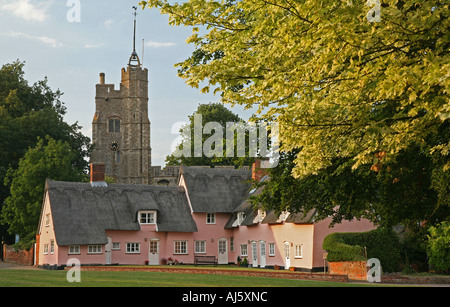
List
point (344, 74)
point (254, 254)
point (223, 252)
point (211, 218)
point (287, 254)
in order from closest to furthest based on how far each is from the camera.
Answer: point (344, 74) → point (287, 254) → point (254, 254) → point (223, 252) → point (211, 218)

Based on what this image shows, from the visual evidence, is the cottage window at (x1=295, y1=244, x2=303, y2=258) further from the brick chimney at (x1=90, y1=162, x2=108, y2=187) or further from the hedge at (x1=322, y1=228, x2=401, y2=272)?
the brick chimney at (x1=90, y1=162, x2=108, y2=187)

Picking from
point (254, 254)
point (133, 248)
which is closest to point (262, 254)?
point (254, 254)

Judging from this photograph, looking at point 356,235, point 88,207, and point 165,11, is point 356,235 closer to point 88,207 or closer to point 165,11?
point 88,207

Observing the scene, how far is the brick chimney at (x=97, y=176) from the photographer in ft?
182

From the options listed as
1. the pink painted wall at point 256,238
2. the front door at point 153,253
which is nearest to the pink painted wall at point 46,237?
the front door at point 153,253

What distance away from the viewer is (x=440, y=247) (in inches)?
1383

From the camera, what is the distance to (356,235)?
40.8m

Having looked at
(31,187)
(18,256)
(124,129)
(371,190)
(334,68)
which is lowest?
(18,256)

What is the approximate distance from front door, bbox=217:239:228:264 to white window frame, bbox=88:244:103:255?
11286 millimetres

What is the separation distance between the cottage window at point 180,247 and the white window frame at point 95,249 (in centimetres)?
732

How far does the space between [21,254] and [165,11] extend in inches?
1740

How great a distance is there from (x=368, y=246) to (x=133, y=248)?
21.5 meters

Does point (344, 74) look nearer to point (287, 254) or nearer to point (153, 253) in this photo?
point (287, 254)

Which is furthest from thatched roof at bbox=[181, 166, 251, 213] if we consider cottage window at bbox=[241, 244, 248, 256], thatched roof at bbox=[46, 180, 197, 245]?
cottage window at bbox=[241, 244, 248, 256]
